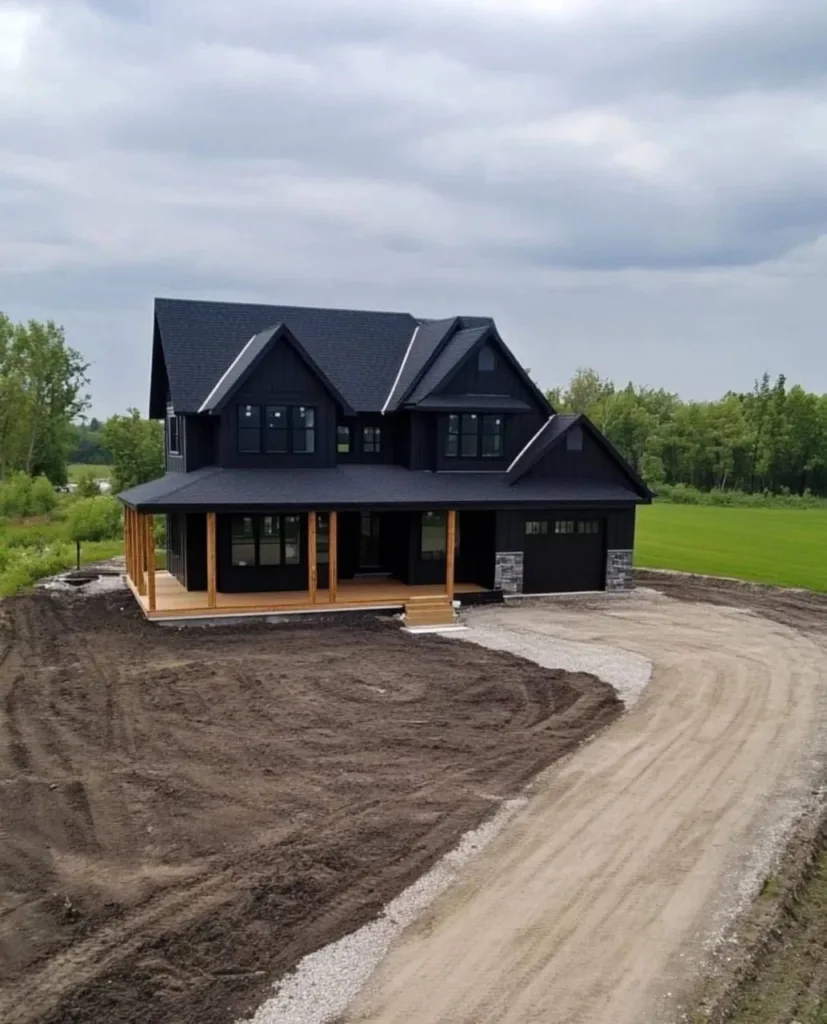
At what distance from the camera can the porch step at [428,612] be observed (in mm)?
18625

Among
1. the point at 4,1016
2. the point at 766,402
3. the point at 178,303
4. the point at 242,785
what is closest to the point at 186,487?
the point at 178,303

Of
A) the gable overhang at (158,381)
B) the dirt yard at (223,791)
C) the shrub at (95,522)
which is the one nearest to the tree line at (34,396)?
the shrub at (95,522)

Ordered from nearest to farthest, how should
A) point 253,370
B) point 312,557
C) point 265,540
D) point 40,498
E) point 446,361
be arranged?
point 312,557 < point 253,370 < point 265,540 < point 446,361 < point 40,498

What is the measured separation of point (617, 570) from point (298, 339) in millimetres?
10485

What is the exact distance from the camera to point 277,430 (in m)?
20.7

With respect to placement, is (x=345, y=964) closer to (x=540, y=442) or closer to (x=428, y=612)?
(x=428, y=612)

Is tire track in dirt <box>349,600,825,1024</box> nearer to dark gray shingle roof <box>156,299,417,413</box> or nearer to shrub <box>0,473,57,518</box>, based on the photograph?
dark gray shingle roof <box>156,299,417,413</box>

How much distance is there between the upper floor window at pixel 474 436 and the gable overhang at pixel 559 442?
0.72m

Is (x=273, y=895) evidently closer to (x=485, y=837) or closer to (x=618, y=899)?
(x=485, y=837)

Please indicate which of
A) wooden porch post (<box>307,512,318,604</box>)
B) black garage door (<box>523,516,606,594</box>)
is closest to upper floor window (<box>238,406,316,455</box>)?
wooden porch post (<box>307,512,318,604</box>)

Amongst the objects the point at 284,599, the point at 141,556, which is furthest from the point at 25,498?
the point at 284,599

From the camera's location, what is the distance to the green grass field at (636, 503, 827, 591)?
87.5 ft

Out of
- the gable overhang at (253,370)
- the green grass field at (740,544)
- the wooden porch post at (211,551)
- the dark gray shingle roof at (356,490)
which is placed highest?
the gable overhang at (253,370)

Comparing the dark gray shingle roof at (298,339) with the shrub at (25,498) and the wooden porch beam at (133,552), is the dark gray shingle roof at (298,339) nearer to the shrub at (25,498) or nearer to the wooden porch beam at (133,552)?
the wooden porch beam at (133,552)
